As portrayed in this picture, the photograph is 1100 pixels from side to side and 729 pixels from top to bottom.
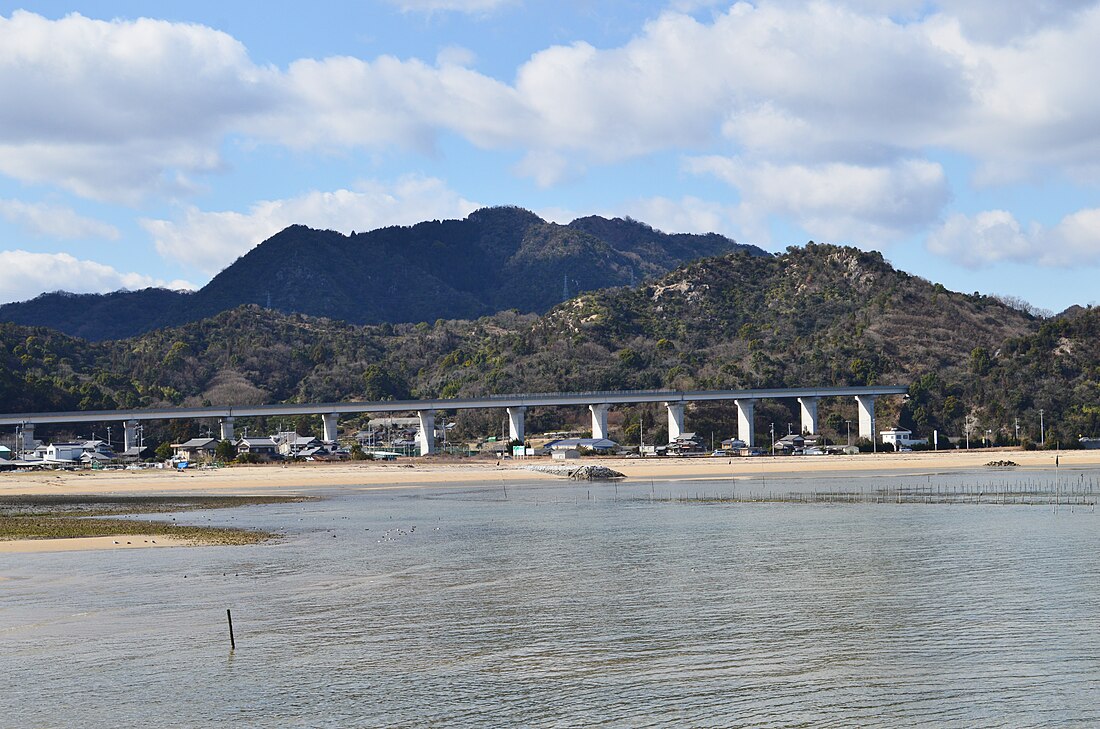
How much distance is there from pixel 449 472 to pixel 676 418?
55.4 m

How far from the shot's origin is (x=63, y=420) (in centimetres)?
15450

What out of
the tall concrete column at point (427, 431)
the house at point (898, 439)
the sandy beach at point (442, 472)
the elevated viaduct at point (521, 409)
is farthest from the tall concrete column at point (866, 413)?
the tall concrete column at point (427, 431)

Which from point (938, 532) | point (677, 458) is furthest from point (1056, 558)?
point (677, 458)

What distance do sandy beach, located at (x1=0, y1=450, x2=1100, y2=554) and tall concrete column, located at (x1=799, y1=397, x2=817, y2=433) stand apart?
2713 cm

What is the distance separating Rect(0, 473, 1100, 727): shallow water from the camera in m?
20.2

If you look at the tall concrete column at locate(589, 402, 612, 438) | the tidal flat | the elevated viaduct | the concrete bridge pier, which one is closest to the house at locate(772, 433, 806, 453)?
the elevated viaduct

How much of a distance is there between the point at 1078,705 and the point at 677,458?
109479 millimetres

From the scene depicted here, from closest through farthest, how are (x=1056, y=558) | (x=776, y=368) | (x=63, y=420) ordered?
(x=1056, y=558), (x=63, y=420), (x=776, y=368)

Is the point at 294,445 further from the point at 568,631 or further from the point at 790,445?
the point at 568,631

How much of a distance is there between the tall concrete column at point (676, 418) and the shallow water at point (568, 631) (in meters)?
109

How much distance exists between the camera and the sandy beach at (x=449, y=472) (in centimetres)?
9112

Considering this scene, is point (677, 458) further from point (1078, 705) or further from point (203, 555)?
point (1078, 705)

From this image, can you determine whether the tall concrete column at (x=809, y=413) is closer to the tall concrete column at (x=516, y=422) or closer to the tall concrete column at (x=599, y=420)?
the tall concrete column at (x=599, y=420)

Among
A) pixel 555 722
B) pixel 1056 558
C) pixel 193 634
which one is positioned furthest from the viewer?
pixel 1056 558
